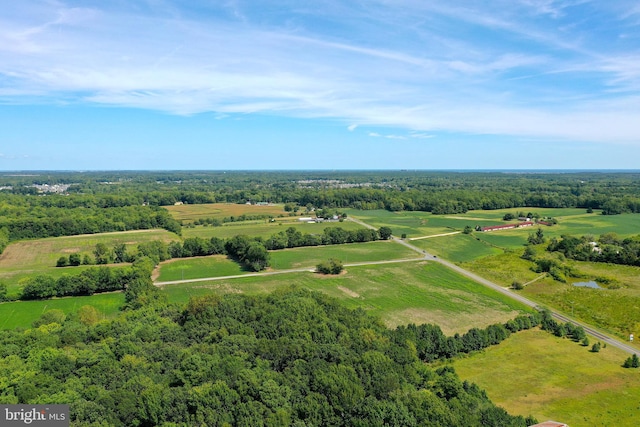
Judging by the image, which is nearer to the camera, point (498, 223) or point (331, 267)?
point (331, 267)

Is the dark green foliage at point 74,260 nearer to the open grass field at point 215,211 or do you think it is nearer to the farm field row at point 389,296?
the farm field row at point 389,296

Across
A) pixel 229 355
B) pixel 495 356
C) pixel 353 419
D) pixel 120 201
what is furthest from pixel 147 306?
pixel 120 201

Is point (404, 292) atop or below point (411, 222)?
below

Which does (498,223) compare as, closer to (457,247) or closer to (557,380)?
(457,247)

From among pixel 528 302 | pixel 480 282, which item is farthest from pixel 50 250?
pixel 528 302

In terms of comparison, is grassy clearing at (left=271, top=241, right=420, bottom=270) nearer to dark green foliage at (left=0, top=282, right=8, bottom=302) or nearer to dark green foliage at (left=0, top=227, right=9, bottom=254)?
dark green foliage at (left=0, top=282, right=8, bottom=302)

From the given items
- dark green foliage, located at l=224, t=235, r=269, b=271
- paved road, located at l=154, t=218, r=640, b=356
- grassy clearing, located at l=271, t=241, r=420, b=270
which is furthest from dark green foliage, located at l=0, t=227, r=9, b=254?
grassy clearing, located at l=271, t=241, r=420, b=270

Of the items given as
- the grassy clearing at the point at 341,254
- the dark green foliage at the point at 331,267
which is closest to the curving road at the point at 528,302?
the grassy clearing at the point at 341,254

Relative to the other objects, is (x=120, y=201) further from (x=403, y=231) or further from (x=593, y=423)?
(x=593, y=423)
